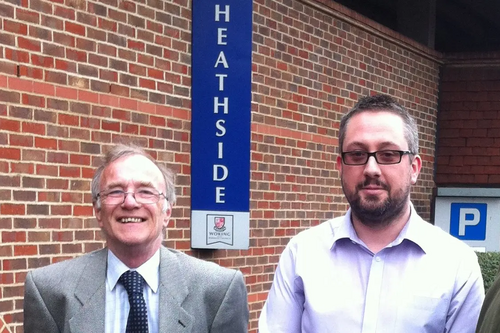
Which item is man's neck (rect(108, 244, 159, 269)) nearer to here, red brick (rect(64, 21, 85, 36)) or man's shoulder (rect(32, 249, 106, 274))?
man's shoulder (rect(32, 249, 106, 274))

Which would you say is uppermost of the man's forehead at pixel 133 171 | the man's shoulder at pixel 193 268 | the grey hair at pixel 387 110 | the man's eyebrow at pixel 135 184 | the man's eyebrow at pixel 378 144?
the grey hair at pixel 387 110

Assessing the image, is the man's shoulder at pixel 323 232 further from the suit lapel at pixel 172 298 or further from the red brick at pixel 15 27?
the red brick at pixel 15 27

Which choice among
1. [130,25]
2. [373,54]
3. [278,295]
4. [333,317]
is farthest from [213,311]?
[373,54]

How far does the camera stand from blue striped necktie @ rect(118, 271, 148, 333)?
283 centimetres

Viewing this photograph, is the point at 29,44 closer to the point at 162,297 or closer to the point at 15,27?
the point at 15,27

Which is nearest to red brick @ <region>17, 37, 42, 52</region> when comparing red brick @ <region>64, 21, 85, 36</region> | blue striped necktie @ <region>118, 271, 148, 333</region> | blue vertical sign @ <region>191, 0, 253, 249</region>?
red brick @ <region>64, 21, 85, 36</region>

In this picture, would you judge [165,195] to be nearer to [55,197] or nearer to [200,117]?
[55,197]

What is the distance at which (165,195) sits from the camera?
9.78 ft

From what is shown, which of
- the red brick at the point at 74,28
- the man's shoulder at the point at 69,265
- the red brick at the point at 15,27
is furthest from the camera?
the red brick at the point at 74,28

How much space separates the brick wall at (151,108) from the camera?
500 cm

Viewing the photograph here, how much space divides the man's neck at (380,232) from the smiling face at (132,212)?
0.69 meters

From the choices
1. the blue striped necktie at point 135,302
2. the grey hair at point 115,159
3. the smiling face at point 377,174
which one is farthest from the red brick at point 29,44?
the smiling face at point 377,174

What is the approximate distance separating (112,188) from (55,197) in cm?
249

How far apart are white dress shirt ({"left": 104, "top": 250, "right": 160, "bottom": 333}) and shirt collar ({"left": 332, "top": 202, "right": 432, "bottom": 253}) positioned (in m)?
0.65
